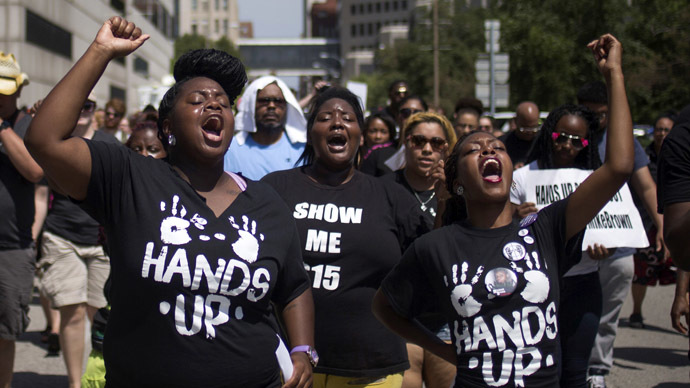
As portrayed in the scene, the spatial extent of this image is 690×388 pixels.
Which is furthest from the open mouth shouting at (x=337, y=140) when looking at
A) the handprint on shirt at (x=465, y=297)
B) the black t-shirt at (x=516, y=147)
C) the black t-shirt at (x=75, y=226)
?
the black t-shirt at (x=516, y=147)

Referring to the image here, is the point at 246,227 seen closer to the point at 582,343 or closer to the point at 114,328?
the point at 114,328

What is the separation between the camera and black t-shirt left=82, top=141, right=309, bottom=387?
9.15 feet

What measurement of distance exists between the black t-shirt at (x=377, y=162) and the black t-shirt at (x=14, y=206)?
2.42 meters

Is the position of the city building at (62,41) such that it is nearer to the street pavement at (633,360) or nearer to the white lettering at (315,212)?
the street pavement at (633,360)

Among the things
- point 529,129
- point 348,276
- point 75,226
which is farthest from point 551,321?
point 75,226

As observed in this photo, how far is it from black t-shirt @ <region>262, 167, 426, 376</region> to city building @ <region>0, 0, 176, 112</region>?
33.7 feet

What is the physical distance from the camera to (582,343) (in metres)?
4.71

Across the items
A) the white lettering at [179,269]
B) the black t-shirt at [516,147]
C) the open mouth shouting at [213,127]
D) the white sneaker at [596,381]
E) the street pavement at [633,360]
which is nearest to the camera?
the white lettering at [179,269]

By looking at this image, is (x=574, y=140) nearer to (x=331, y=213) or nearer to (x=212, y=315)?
(x=331, y=213)

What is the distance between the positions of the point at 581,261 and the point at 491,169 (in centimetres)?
169

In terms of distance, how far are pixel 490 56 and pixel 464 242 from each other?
1282cm

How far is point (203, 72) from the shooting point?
3178mm

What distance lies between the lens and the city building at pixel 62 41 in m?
28.0

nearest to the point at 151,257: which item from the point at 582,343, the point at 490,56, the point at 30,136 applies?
the point at 30,136
